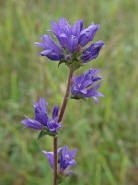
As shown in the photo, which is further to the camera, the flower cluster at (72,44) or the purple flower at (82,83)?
the purple flower at (82,83)

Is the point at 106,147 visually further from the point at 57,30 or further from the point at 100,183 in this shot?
the point at 57,30

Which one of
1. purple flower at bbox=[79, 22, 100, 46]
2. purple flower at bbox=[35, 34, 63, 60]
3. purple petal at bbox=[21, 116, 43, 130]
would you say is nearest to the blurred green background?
purple flower at bbox=[35, 34, 63, 60]

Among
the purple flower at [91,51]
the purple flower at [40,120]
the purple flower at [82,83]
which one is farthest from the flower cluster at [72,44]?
the purple flower at [40,120]

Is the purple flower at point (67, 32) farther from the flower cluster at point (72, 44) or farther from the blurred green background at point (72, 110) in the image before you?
the blurred green background at point (72, 110)

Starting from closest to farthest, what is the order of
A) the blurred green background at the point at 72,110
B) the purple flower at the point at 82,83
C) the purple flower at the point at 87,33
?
the purple flower at the point at 87,33 < the purple flower at the point at 82,83 < the blurred green background at the point at 72,110

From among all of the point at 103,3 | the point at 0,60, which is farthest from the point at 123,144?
the point at 103,3

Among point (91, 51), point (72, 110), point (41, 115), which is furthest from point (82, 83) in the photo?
point (72, 110)

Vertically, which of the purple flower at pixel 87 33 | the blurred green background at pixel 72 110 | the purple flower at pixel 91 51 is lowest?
the blurred green background at pixel 72 110
